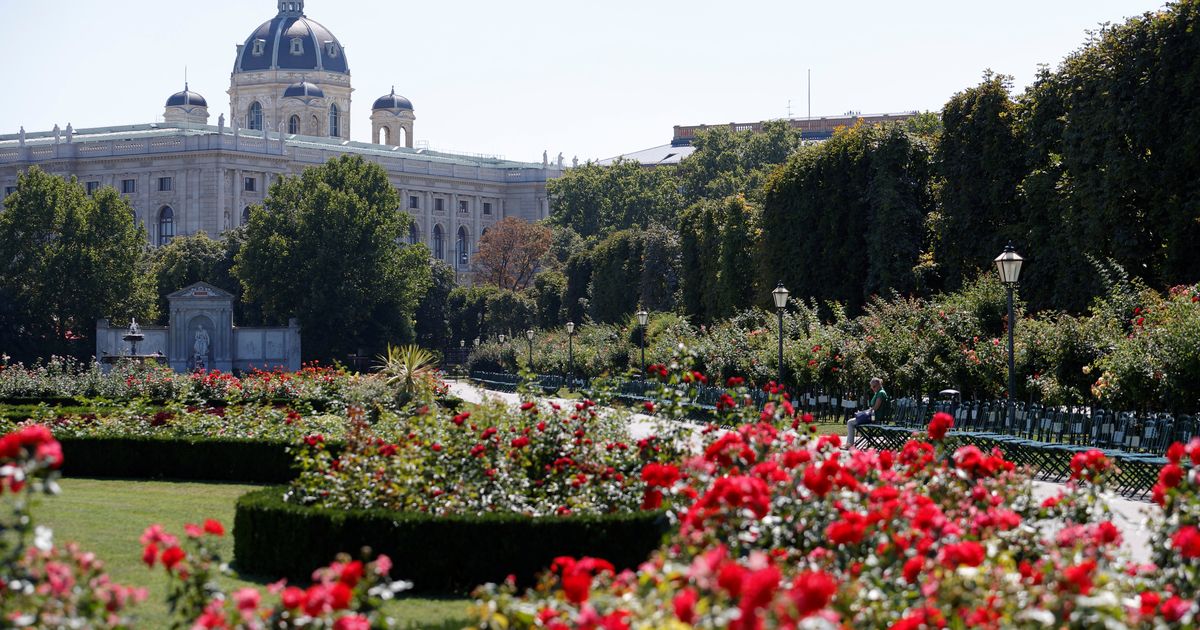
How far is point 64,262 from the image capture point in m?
68.3

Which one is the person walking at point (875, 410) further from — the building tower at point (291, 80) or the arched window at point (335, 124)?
the arched window at point (335, 124)

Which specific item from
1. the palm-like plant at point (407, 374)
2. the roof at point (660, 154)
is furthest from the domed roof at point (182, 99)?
the palm-like plant at point (407, 374)

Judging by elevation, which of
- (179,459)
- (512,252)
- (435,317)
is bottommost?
(179,459)

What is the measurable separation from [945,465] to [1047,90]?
28162mm

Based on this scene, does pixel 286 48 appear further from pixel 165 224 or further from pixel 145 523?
pixel 145 523

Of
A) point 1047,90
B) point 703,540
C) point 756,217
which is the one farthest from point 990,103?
point 703,540

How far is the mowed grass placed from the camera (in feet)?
36.3

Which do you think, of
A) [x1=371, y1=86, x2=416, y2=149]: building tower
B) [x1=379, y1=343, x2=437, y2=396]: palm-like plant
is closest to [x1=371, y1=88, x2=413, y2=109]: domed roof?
[x1=371, y1=86, x2=416, y2=149]: building tower

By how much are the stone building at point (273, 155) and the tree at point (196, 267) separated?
17099 mm

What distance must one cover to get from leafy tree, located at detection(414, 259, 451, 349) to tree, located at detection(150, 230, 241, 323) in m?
9.78

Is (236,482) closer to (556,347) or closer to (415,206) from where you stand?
(556,347)

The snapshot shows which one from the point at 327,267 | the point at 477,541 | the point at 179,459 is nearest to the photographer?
the point at 477,541

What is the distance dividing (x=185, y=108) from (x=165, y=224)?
21.1 meters

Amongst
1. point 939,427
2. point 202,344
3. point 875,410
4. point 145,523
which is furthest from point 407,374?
point 202,344
